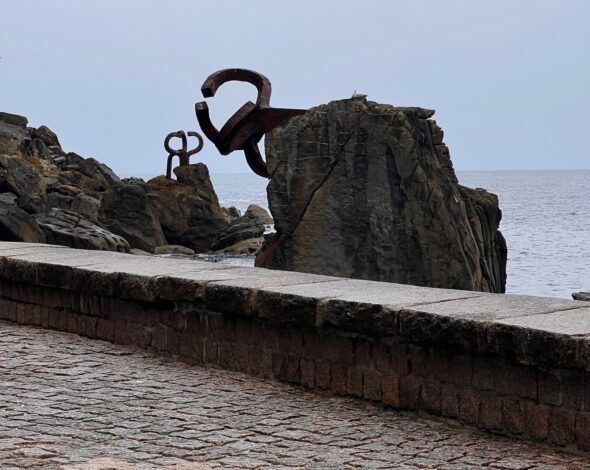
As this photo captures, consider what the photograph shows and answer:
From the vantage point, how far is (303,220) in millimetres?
14508

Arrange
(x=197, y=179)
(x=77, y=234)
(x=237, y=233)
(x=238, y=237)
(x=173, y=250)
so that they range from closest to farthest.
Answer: (x=77, y=234)
(x=173, y=250)
(x=238, y=237)
(x=237, y=233)
(x=197, y=179)

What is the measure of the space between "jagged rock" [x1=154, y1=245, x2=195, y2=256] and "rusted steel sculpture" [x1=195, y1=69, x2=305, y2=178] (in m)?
13.5

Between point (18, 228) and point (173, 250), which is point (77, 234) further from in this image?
point (173, 250)

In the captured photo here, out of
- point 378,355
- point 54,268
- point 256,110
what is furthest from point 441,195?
point 378,355

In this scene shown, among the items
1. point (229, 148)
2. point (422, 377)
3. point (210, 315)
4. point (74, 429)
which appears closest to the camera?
point (74, 429)

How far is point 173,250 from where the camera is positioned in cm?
3033

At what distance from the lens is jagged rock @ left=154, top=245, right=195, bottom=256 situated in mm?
29484

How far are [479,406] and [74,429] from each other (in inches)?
69.4

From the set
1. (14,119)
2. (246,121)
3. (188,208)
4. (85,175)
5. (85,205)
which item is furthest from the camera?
(14,119)

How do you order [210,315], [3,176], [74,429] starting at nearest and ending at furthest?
1. [74,429]
2. [210,315]
3. [3,176]

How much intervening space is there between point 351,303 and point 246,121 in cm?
1047

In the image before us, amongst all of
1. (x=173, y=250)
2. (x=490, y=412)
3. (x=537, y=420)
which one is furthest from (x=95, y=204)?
(x=537, y=420)

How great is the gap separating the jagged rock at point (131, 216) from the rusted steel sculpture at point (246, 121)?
507 inches

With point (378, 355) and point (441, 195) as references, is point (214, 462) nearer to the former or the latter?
point (378, 355)
